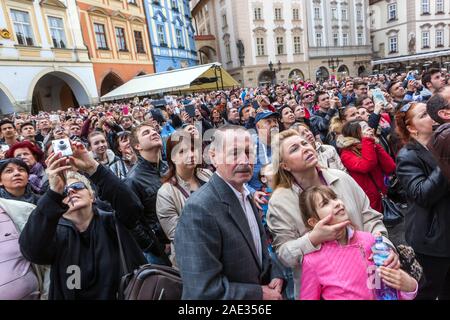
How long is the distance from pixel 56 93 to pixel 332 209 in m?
22.6

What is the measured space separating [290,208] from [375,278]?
1.97ft

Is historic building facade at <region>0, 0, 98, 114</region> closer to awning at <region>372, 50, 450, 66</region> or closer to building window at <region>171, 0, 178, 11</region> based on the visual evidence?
building window at <region>171, 0, 178, 11</region>

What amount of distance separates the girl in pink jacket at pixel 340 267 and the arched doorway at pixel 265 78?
118ft

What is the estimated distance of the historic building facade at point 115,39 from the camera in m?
19.2

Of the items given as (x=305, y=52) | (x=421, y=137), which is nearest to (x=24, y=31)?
(x=421, y=137)

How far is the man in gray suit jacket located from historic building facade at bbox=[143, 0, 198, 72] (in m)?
25.5

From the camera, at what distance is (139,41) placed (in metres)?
23.7

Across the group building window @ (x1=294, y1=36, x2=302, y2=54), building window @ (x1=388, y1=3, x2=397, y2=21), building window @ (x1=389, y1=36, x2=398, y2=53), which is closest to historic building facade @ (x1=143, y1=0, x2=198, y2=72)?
building window @ (x1=294, y1=36, x2=302, y2=54)

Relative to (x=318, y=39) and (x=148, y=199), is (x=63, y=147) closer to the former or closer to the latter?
(x=148, y=199)

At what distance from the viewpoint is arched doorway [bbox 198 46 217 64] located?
3979 centimetres

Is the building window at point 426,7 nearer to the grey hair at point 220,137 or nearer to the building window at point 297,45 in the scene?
the building window at point 297,45

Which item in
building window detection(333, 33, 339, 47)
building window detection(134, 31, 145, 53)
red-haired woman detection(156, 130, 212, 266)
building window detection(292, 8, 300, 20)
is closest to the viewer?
red-haired woman detection(156, 130, 212, 266)
